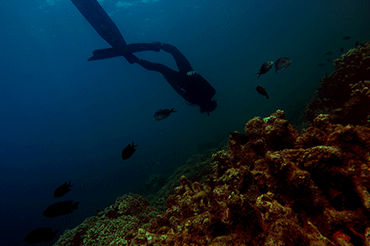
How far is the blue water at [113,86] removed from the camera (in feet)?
115

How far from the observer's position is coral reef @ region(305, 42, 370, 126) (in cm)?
497

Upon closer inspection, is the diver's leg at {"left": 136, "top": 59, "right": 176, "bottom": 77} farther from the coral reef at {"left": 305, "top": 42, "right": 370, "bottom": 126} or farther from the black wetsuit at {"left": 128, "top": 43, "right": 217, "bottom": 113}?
the coral reef at {"left": 305, "top": 42, "right": 370, "bottom": 126}

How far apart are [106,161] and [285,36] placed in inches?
4270

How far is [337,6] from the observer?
194 ft

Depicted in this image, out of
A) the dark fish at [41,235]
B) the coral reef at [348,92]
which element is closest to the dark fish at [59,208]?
the dark fish at [41,235]

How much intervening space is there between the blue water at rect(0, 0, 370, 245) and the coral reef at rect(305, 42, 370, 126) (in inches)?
511

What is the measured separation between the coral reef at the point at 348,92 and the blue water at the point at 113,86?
13.0m

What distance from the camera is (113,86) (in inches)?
3445

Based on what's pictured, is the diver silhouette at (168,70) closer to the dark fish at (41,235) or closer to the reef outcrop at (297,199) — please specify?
the reef outcrop at (297,199)

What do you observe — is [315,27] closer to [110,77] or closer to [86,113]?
[110,77]

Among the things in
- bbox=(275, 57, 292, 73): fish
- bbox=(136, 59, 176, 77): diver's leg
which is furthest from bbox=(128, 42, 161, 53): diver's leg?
bbox=(275, 57, 292, 73): fish

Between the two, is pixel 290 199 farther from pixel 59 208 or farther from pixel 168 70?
pixel 168 70

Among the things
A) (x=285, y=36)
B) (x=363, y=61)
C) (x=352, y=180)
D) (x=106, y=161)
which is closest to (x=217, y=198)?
(x=352, y=180)

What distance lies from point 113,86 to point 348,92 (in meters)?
96.5
